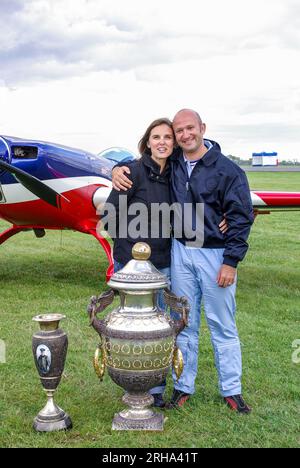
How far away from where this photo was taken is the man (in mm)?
3496

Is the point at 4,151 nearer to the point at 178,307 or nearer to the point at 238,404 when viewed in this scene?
the point at 178,307

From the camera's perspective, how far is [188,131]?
3520mm

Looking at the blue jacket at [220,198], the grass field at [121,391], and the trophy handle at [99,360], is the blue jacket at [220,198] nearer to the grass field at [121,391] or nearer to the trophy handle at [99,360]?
the trophy handle at [99,360]

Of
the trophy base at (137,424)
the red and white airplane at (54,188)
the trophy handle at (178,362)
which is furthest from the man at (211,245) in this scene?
the red and white airplane at (54,188)

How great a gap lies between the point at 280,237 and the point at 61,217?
697 cm

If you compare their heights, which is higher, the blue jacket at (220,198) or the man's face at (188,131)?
the man's face at (188,131)

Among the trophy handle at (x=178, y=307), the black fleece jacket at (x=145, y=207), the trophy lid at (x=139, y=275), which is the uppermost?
the black fleece jacket at (x=145, y=207)

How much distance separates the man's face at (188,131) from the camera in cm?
352

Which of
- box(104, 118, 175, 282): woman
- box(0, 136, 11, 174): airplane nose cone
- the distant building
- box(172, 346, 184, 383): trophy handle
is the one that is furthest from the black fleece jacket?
the distant building

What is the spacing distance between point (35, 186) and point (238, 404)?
14.8 feet

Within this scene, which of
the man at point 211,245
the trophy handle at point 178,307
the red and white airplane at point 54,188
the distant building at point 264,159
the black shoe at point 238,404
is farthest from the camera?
the distant building at point 264,159

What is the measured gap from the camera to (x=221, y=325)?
3613 millimetres

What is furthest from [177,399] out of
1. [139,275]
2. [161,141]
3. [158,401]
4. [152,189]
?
[161,141]
